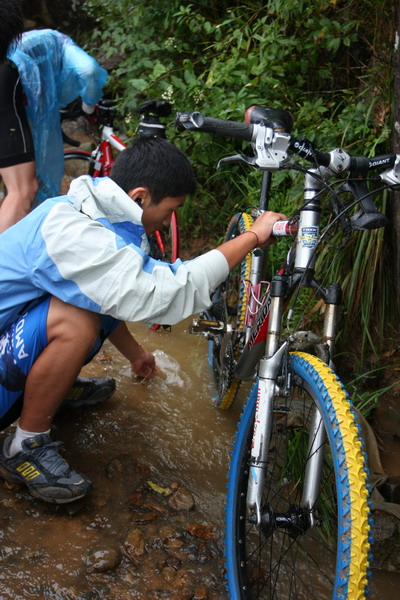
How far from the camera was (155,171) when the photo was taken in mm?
1896

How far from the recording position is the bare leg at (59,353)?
1.79 meters

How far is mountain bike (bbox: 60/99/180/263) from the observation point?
3527 mm

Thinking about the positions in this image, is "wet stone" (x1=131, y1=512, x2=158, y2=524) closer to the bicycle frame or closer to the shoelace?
the shoelace

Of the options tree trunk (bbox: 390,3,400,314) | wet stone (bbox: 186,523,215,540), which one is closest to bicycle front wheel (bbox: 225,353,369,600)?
wet stone (bbox: 186,523,215,540)

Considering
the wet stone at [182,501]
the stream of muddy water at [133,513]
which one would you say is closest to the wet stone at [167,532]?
the stream of muddy water at [133,513]

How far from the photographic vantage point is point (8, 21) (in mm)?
1806

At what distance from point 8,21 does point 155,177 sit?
0.70 meters

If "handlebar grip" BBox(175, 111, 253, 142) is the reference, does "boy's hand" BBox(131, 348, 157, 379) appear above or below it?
below

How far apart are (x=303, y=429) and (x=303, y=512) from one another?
451mm

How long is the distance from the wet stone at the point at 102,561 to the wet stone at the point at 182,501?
33 cm

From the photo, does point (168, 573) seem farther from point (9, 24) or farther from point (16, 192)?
point (16, 192)

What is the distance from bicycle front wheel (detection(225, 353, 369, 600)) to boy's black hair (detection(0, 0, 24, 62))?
1.41 metres

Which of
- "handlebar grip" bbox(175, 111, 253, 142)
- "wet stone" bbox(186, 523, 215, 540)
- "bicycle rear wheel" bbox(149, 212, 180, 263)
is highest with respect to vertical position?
"handlebar grip" bbox(175, 111, 253, 142)

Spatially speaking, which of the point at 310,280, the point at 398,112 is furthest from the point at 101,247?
the point at 398,112
